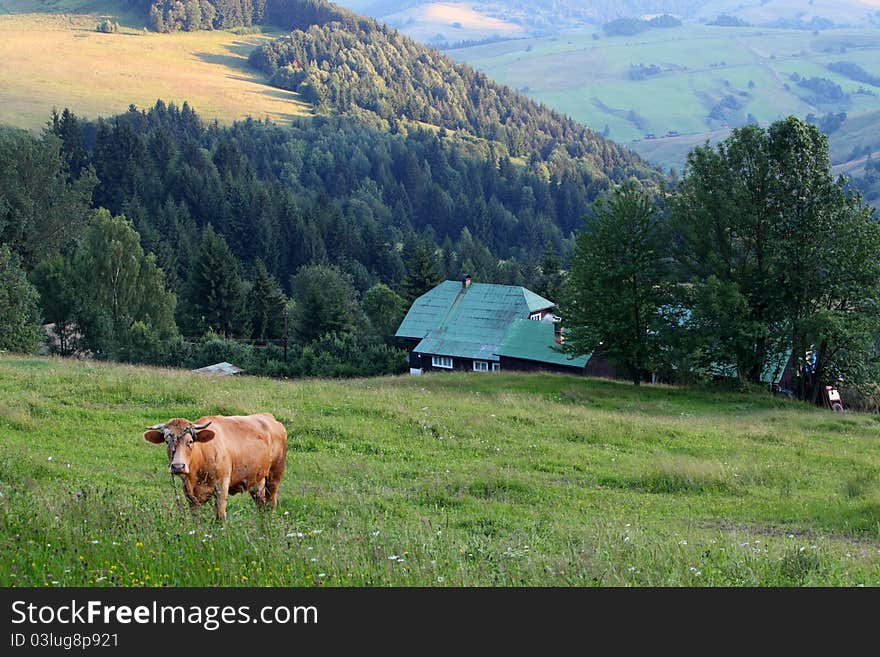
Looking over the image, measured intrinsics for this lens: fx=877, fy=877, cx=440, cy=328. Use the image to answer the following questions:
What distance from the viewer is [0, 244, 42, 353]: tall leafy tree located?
49438 millimetres

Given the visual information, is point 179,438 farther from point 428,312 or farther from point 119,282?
point 119,282

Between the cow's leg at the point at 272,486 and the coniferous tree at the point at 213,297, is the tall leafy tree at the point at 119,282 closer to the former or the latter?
the coniferous tree at the point at 213,297

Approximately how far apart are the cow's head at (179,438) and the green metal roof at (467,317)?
5182 cm

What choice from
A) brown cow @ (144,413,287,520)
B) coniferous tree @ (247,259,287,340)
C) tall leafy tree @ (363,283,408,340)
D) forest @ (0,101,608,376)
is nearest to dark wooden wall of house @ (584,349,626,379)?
forest @ (0,101,608,376)

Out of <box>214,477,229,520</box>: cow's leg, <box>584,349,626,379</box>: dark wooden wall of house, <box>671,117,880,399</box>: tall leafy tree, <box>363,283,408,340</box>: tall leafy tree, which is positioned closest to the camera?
<box>214,477,229,520</box>: cow's leg

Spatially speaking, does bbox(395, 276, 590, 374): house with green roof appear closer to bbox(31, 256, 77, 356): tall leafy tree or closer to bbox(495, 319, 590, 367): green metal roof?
bbox(495, 319, 590, 367): green metal roof

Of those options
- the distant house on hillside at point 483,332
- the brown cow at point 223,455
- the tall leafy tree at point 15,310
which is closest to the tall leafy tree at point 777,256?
the distant house on hillside at point 483,332

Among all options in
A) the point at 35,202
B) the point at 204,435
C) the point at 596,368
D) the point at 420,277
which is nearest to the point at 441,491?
the point at 204,435

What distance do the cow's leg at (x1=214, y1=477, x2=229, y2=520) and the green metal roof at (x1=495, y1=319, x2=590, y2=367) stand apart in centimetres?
4757

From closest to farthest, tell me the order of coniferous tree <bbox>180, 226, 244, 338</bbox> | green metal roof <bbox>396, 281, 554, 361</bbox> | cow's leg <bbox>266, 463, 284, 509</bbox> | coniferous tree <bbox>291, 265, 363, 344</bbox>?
cow's leg <bbox>266, 463, 284, 509</bbox> < green metal roof <bbox>396, 281, 554, 361</bbox> < coniferous tree <bbox>291, 265, 363, 344</bbox> < coniferous tree <bbox>180, 226, 244, 338</bbox>

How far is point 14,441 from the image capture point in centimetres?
1766

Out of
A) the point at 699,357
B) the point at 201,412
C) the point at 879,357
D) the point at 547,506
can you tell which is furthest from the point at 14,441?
the point at 879,357

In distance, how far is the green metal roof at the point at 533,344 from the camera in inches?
2304

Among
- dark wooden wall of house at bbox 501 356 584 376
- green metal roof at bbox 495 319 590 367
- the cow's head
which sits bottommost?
dark wooden wall of house at bbox 501 356 584 376
